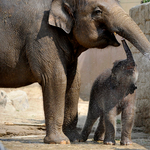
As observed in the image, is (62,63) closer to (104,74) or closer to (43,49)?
(43,49)

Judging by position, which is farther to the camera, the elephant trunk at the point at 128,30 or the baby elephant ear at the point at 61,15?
the baby elephant ear at the point at 61,15

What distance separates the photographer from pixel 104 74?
17.4ft

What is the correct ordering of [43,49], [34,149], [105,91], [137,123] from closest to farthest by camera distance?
1. [34,149]
2. [43,49]
3. [105,91]
4. [137,123]

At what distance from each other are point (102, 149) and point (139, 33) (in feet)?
4.81

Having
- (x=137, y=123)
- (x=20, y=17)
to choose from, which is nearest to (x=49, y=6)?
(x=20, y=17)

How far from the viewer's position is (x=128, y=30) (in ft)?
14.0

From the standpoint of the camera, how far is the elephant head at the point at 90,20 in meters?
4.41

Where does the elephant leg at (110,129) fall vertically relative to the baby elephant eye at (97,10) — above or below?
below

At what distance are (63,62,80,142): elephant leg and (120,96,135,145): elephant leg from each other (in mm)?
733

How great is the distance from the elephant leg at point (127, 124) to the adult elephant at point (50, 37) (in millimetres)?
818

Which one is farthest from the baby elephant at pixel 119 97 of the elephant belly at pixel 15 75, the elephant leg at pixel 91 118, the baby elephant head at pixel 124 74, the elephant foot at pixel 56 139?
the elephant belly at pixel 15 75

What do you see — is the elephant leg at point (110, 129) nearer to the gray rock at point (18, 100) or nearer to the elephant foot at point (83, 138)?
the elephant foot at point (83, 138)

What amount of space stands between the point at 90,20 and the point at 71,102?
130cm

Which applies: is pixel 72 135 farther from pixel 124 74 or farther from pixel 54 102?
pixel 124 74
